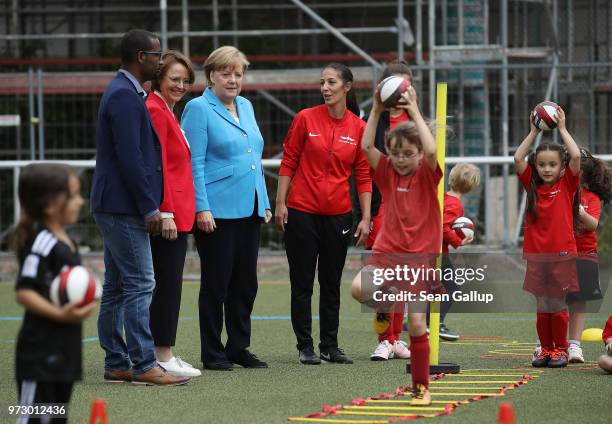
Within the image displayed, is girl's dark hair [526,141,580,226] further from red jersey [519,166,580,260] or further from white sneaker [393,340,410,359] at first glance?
white sneaker [393,340,410,359]

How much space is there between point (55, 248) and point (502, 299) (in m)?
7.74

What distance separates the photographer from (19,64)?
19.8 meters

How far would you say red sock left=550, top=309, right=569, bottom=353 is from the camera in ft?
27.6

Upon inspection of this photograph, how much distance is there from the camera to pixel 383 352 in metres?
8.72

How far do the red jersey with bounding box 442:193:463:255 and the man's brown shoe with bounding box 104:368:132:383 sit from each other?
2.74 m

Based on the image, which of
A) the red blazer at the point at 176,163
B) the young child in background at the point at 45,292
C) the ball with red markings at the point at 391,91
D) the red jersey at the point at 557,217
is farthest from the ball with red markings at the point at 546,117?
the young child in background at the point at 45,292

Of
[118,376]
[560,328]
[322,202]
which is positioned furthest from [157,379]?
[560,328]

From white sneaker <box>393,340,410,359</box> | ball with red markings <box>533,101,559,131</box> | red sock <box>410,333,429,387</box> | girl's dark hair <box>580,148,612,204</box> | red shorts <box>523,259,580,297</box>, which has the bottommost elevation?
white sneaker <box>393,340,410,359</box>

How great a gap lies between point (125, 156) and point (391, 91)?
4.99 feet

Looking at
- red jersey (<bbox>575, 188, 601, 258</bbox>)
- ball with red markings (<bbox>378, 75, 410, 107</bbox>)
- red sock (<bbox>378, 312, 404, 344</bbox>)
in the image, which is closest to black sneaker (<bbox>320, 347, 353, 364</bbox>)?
red sock (<bbox>378, 312, 404, 344</bbox>)

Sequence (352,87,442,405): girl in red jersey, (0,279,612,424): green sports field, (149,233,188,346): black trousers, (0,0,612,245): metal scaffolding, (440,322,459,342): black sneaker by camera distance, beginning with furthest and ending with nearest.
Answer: (0,0,612,245): metal scaffolding, (440,322,459,342): black sneaker, (149,233,188,346): black trousers, (352,87,442,405): girl in red jersey, (0,279,612,424): green sports field

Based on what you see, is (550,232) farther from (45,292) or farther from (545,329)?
(45,292)

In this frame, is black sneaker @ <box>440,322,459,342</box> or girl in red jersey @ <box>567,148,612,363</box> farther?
black sneaker @ <box>440,322,459,342</box>

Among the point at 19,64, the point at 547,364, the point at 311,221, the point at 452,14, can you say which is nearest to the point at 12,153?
the point at 19,64
